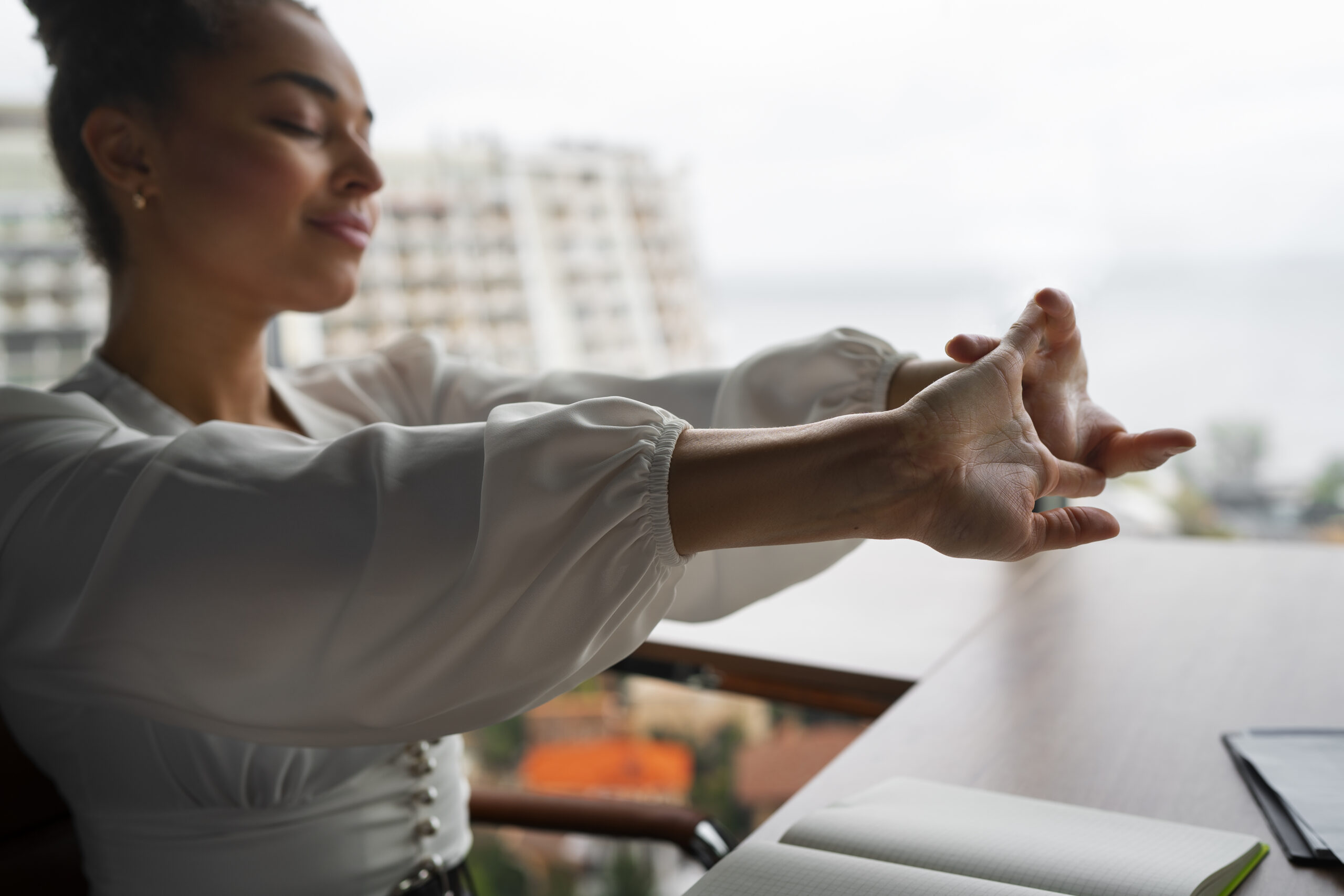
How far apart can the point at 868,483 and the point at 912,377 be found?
0.40 meters

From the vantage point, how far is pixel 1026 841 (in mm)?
676

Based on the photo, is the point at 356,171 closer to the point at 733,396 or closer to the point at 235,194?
the point at 235,194

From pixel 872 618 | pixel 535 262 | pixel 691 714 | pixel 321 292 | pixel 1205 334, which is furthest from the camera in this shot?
pixel 535 262

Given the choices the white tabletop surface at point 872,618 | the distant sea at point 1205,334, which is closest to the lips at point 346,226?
the white tabletop surface at point 872,618

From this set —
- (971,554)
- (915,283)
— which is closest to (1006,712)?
(971,554)

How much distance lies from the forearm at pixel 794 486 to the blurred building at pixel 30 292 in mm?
2033

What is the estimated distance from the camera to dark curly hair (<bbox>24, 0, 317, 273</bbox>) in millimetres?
952

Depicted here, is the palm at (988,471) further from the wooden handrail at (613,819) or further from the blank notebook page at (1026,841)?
the wooden handrail at (613,819)

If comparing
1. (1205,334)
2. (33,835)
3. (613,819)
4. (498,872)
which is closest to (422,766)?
(613,819)

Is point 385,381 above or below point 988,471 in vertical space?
below

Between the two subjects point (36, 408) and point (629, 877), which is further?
point (629, 877)

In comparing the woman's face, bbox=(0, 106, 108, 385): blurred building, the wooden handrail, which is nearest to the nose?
the woman's face

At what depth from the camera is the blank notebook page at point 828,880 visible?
2.02 ft

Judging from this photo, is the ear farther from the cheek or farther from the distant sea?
the distant sea
